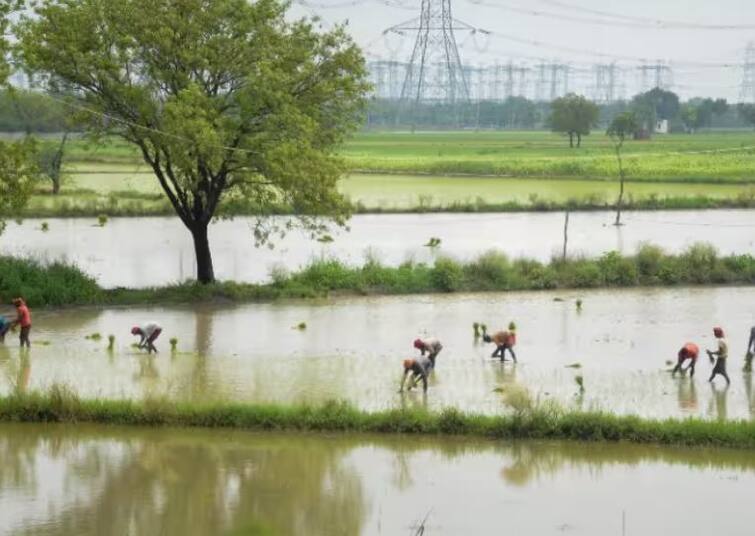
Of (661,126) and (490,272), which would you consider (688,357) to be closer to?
(490,272)

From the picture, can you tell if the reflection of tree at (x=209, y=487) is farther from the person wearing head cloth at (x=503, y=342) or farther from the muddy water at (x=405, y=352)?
the person wearing head cloth at (x=503, y=342)

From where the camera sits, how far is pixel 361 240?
29578mm

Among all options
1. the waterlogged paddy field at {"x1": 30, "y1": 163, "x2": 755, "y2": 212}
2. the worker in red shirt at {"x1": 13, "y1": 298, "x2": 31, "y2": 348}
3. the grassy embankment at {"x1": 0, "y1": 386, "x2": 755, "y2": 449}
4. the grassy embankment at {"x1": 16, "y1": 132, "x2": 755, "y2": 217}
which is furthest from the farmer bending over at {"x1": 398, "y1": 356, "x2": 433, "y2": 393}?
the waterlogged paddy field at {"x1": 30, "y1": 163, "x2": 755, "y2": 212}

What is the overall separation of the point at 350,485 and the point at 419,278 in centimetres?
1163

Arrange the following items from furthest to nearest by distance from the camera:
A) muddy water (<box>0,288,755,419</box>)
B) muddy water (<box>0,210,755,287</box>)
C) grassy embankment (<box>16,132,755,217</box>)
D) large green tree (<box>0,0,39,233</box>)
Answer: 1. grassy embankment (<box>16,132,755,217</box>)
2. muddy water (<box>0,210,755,287</box>)
3. large green tree (<box>0,0,39,233</box>)
4. muddy water (<box>0,288,755,419</box>)

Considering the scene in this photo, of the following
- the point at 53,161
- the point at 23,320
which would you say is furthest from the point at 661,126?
the point at 23,320

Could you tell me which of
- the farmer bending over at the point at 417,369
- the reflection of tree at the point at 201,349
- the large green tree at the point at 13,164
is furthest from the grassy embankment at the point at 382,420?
the large green tree at the point at 13,164

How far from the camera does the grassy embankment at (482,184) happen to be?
35969mm

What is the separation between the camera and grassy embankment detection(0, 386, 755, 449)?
12.4 m

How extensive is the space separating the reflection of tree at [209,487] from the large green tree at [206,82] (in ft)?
29.0

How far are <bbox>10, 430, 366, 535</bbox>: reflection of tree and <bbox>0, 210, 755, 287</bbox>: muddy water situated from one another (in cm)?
1077

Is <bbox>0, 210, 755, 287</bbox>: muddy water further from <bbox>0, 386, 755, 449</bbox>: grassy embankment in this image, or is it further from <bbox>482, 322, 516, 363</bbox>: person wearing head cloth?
<bbox>0, 386, 755, 449</bbox>: grassy embankment

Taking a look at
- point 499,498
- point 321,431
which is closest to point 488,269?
point 321,431

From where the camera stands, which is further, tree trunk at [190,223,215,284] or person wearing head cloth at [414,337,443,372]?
tree trunk at [190,223,215,284]
